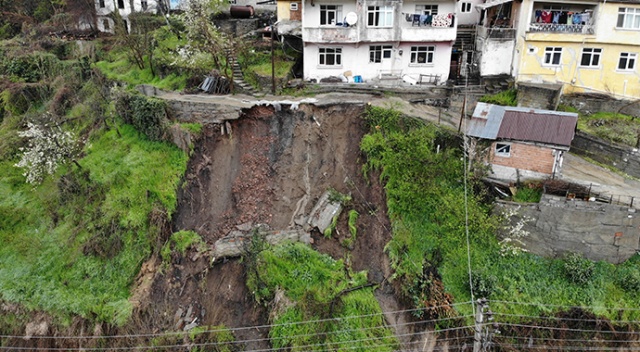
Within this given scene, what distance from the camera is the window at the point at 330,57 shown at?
27.2 m

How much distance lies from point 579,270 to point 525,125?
6.29 metres

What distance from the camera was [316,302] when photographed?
725 inches

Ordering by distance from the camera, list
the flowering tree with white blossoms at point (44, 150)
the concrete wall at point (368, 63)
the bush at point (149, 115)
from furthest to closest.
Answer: the concrete wall at point (368, 63)
the bush at point (149, 115)
the flowering tree with white blossoms at point (44, 150)

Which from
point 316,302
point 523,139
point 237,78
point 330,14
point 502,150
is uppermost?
point 330,14

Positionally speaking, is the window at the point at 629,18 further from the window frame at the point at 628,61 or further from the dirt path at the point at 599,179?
the dirt path at the point at 599,179

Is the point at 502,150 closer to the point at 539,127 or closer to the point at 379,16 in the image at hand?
the point at 539,127

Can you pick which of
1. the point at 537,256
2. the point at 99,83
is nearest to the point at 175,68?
the point at 99,83

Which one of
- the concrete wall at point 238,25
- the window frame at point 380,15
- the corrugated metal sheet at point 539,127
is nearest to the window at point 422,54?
the window frame at point 380,15

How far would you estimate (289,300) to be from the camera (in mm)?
18844

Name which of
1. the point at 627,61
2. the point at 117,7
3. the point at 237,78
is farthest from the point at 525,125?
the point at 117,7

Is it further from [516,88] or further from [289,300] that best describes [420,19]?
[289,300]

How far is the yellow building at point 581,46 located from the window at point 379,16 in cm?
737

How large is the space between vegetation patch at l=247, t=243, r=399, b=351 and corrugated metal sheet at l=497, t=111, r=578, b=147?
8882 millimetres

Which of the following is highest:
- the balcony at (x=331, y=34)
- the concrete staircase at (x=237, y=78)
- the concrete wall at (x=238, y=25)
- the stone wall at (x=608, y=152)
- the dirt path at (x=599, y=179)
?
the concrete wall at (x=238, y=25)
